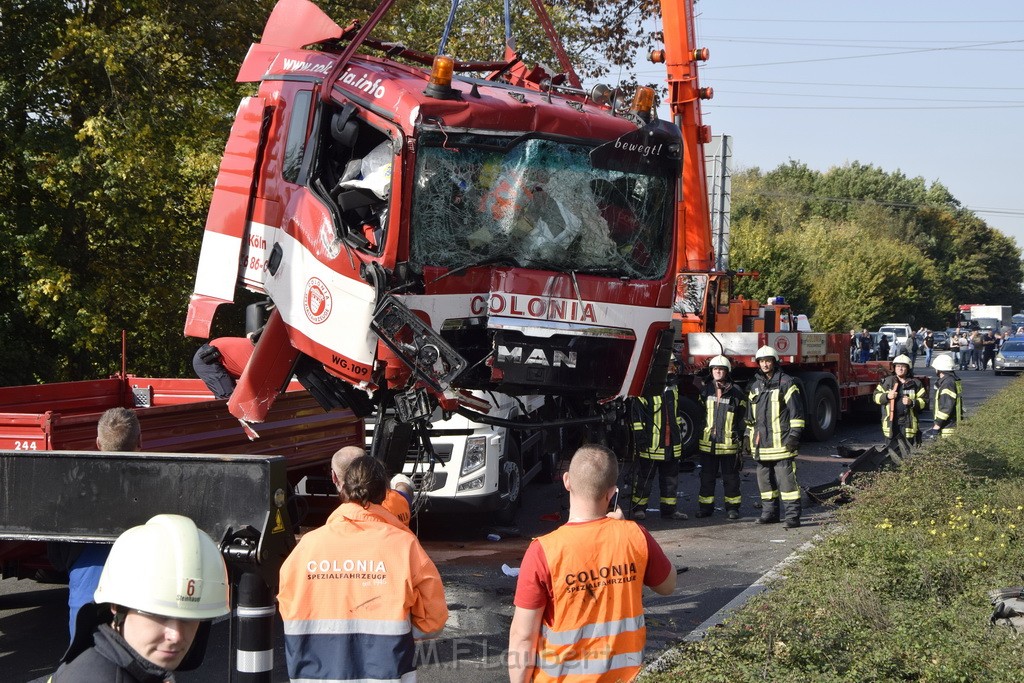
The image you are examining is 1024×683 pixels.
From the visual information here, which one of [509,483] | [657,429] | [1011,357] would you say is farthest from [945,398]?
[1011,357]

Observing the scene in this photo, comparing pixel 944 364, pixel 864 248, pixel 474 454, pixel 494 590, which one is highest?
pixel 864 248

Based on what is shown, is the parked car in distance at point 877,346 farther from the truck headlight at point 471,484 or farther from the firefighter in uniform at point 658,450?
the truck headlight at point 471,484

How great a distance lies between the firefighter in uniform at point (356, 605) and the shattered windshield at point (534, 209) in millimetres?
3320

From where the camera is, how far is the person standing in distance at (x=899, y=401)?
13.5 meters

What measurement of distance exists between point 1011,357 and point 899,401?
106 feet

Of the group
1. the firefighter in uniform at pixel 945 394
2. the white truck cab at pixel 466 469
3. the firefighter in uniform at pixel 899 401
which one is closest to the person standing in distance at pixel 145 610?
the white truck cab at pixel 466 469

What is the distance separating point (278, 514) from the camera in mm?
3631

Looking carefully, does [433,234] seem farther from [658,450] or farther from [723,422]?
[723,422]

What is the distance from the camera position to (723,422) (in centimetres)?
1206

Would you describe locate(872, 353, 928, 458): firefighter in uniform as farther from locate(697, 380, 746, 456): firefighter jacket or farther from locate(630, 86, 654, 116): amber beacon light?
locate(630, 86, 654, 116): amber beacon light

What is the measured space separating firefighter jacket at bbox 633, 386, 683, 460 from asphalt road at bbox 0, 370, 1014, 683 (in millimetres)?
740

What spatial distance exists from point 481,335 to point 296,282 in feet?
4.14

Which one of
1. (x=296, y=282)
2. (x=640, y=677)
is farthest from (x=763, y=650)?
(x=296, y=282)

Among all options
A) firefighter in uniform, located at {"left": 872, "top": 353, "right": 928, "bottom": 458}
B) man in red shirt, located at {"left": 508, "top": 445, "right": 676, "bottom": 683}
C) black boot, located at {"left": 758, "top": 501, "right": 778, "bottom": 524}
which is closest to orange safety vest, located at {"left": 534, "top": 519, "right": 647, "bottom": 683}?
man in red shirt, located at {"left": 508, "top": 445, "right": 676, "bottom": 683}
